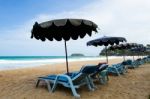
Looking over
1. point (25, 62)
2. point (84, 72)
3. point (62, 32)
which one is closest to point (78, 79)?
point (84, 72)

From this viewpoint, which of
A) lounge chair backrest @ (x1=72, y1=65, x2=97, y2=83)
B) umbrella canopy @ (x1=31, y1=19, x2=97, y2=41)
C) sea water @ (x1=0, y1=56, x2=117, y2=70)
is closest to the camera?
lounge chair backrest @ (x1=72, y1=65, x2=97, y2=83)

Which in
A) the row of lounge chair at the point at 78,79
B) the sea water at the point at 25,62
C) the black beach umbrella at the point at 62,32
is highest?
the black beach umbrella at the point at 62,32

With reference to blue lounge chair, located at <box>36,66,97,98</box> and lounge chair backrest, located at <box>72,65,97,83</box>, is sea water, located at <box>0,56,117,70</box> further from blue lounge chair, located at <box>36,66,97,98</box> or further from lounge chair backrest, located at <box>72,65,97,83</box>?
lounge chair backrest, located at <box>72,65,97,83</box>

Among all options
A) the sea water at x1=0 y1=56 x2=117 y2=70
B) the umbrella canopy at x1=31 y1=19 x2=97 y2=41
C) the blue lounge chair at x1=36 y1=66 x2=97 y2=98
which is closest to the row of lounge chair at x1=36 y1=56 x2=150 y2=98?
the blue lounge chair at x1=36 y1=66 x2=97 y2=98

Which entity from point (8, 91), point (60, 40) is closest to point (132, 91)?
point (60, 40)

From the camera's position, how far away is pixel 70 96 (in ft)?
21.7

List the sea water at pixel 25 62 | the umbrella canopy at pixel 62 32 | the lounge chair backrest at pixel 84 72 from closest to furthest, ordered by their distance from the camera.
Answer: the lounge chair backrest at pixel 84 72, the umbrella canopy at pixel 62 32, the sea water at pixel 25 62

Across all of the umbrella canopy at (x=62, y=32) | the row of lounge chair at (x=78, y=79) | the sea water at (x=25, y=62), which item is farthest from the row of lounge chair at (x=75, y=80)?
the sea water at (x=25, y=62)

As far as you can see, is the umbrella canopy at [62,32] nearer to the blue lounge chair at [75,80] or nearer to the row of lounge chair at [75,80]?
the row of lounge chair at [75,80]

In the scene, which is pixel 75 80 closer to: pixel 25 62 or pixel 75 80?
pixel 75 80

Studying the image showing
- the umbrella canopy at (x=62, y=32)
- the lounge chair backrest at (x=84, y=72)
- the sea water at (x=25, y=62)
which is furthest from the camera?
the sea water at (x=25, y=62)

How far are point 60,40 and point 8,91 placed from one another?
8.74 ft

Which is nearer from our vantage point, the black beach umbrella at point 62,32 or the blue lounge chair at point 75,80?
the blue lounge chair at point 75,80

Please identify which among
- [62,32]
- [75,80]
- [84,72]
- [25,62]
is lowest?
[25,62]
